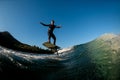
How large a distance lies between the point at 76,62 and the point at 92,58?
1254 millimetres

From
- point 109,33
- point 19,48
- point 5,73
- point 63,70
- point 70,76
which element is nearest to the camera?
point 5,73

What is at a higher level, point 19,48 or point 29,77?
point 19,48

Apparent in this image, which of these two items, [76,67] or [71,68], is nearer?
[71,68]

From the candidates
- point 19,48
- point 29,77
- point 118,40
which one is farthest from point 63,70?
point 19,48

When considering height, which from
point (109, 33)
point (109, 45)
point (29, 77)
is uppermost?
point (109, 33)

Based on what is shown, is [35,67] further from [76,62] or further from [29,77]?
[76,62]

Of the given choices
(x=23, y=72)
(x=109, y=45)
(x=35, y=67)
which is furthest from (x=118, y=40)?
(x=23, y=72)

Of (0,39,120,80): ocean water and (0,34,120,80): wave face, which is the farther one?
(0,34,120,80): wave face

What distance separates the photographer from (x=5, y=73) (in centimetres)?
921

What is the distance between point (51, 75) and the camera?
36.5 ft

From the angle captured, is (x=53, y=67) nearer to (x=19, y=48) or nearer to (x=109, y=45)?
(x=109, y=45)

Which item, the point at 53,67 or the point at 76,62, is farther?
the point at 76,62

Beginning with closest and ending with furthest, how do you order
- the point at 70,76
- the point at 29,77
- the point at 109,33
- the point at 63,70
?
the point at 29,77, the point at 70,76, the point at 63,70, the point at 109,33

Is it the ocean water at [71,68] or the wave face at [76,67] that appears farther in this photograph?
the wave face at [76,67]
